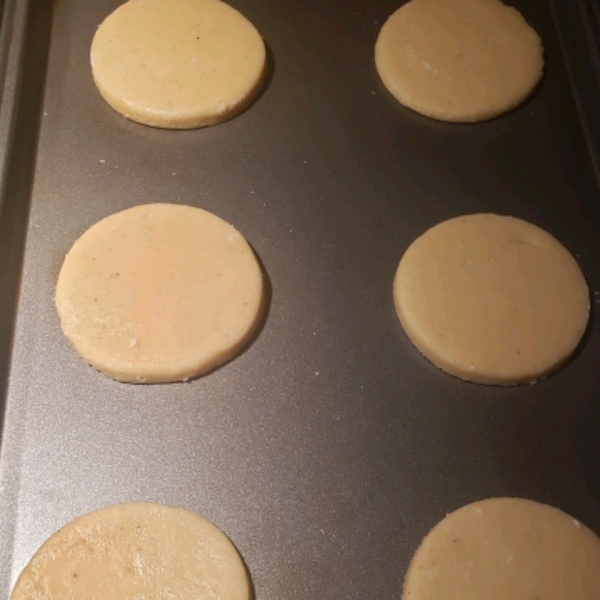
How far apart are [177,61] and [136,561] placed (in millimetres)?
877

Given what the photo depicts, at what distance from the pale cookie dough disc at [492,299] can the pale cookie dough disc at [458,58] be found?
0.25m

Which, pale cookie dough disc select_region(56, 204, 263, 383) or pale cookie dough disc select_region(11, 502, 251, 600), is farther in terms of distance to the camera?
pale cookie dough disc select_region(56, 204, 263, 383)

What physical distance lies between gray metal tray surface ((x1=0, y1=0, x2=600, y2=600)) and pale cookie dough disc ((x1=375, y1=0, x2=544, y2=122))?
1.5 inches

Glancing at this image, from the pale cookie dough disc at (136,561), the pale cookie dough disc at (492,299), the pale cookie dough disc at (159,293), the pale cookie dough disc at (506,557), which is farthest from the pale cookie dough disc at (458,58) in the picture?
the pale cookie dough disc at (136,561)

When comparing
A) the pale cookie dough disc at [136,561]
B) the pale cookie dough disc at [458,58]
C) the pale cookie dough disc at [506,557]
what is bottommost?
the pale cookie dough disc at [506,557]

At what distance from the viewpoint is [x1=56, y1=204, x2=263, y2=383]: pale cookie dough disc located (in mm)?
990

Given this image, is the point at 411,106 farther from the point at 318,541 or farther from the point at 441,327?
the point at 318,541

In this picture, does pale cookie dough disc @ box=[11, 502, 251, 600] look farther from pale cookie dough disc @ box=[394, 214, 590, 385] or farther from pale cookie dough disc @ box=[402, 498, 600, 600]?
pale cookie dough disc @ box=[394, 214, 590, 385]

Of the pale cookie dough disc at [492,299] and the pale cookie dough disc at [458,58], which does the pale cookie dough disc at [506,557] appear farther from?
the pale cookie dough disc at [458,58]

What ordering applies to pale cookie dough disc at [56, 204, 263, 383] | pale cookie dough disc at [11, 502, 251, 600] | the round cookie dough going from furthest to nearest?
the round cookie dough → pale cookie dough disc at [56, 204, 263, 383] → pale cookie dough disc at [11, 502, 251, 600]

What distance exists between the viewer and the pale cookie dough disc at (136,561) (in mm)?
857

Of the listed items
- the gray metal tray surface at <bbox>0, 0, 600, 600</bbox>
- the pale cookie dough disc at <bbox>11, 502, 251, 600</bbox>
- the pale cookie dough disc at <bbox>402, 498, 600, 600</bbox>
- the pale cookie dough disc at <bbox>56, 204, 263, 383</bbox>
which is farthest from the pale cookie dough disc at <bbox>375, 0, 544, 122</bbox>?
the pale cookie dough disc at <bbox>11, 502, 251, 600</bbox>

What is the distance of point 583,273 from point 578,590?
521mm

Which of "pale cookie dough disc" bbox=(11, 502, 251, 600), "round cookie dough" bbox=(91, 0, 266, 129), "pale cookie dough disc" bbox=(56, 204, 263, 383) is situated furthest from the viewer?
"round cookie dough" bbox=(91, 0, 266, 129)
